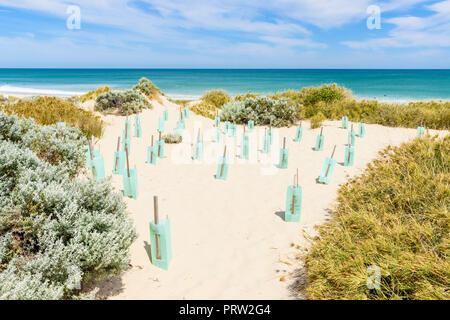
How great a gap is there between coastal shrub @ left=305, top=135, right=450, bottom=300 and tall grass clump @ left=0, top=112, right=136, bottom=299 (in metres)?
2.15

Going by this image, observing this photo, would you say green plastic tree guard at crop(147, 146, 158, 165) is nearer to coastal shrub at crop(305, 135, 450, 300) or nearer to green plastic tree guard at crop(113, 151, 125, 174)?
green plastic tree guard at crop(113, 151, 125, 174)

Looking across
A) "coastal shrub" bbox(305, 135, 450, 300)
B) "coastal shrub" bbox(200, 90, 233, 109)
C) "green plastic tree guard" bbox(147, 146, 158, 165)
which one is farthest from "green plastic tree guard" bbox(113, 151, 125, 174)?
"coastal shrub" bbox(200, 90, 233, 109)

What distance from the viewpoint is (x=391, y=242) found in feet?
10.3

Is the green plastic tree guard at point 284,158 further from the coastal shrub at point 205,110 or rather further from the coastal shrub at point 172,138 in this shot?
the coastal shrub at point 205,110

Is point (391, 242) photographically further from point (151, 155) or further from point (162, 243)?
point (151, 155)

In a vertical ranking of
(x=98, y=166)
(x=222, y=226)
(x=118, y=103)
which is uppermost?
(x=118, y=103)

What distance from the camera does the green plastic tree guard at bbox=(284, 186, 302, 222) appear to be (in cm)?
465

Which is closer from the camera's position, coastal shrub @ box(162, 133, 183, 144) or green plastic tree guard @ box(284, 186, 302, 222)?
green plastic tree guard @ box(284, 186, 302, 222)

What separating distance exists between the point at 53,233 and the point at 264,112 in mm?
11889

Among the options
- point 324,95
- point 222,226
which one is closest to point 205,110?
point 324,95

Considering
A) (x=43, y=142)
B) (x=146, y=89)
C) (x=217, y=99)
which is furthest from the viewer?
(x=217, y=99)

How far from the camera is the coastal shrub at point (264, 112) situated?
13.3 metres

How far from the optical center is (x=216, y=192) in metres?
6.06
